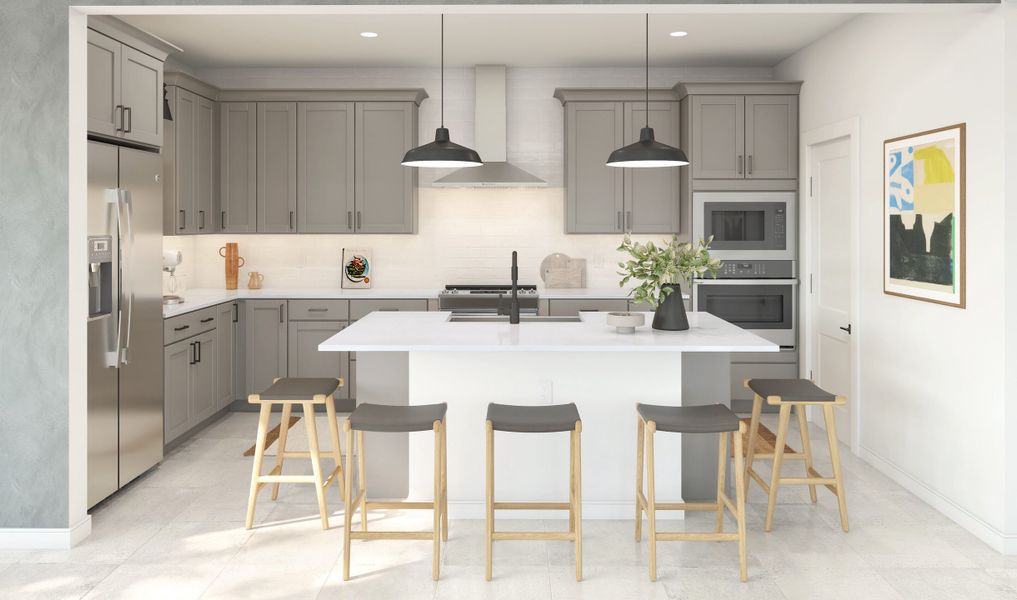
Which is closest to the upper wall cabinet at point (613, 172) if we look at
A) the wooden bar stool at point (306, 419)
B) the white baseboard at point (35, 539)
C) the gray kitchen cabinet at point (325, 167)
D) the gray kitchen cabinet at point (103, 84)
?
the gray kitchen cabinet at point (325, 167)

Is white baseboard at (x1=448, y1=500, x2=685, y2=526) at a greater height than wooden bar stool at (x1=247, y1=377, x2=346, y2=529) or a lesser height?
lesser

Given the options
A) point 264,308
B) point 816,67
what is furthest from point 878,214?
point 264,308

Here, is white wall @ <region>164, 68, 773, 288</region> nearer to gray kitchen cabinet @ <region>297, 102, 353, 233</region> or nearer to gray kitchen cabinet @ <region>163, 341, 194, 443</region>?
gray kitchen cabinet @ <region>297, 102, 353, 233</region>

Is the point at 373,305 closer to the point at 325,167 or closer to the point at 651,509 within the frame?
the point at 325,167

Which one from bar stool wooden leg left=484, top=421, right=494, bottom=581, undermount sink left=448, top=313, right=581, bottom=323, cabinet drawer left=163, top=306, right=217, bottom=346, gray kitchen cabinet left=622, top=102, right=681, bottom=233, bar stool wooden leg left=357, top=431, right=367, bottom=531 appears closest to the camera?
bar stool wooden leg left=484, top=421, right=494, bottom=581

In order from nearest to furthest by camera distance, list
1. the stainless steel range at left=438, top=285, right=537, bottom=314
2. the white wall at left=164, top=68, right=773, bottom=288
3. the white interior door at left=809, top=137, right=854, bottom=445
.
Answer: the white interior door at left=809, top=137, right=854, bottom=445
the stainless steel range at left=438, top=285, right=537, bottom=314
the white wall at left=164, top=68, right=773, bottom=288

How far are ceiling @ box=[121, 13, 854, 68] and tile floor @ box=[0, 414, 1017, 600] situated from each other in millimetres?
2985

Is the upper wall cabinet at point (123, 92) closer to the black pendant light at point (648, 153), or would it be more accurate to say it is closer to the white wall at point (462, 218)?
the white wall at point (462, 218)

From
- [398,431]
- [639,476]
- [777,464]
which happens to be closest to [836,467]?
[777,464]

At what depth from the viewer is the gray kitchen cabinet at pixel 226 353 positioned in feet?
19.0

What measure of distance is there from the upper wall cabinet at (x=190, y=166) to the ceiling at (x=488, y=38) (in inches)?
18.2

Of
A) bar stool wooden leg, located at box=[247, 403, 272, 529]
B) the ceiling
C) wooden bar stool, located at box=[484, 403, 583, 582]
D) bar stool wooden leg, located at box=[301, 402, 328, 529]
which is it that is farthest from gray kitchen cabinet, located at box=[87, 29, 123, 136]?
wooden bar stool, located at box=[484, 403, 583, 582]

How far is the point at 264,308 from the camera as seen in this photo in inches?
241

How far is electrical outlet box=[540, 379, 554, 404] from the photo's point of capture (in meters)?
3.85
